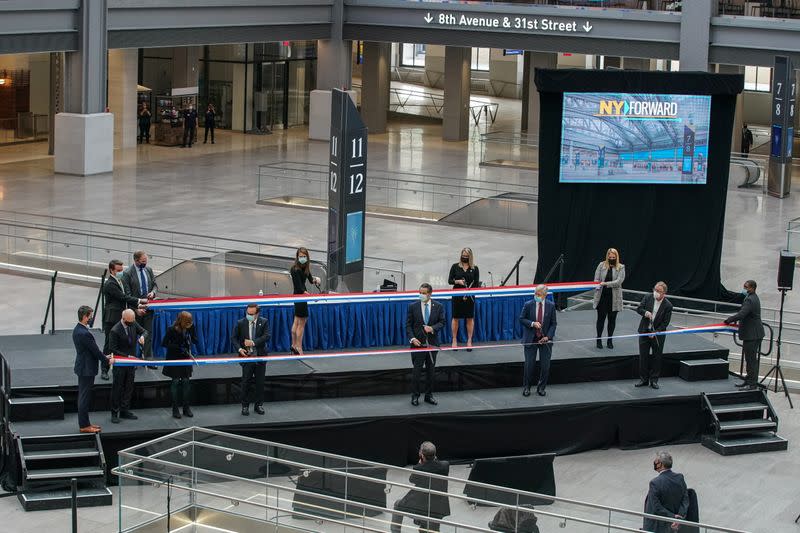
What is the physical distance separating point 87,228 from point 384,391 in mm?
13281

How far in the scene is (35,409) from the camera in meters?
16.5

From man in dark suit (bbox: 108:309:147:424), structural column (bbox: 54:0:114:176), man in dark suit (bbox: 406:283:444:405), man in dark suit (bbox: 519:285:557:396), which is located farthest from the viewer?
→ structural column (bbox: 54:0:114:176)

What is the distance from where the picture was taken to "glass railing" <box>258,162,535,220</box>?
112 feet

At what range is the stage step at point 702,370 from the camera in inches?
766

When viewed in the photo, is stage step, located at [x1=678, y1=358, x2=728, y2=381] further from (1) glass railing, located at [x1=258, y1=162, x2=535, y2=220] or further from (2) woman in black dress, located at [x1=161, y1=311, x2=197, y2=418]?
(1) glass railing, located at [x1=258, y1=162, x2=535, y2=220]

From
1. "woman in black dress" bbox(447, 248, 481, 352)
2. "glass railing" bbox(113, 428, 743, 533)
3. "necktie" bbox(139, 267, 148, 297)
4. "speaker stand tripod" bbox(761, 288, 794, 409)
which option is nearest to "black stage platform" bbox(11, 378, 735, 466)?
"speaker stand tripod" bbox(761, 288, 794, 409)

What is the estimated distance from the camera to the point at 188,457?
13914 millimetres

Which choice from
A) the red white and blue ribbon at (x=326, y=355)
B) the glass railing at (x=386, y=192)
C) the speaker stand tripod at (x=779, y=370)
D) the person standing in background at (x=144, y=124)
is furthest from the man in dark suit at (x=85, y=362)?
the person standing in background at (x=144, y=124)

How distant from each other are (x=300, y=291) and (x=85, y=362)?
148 inches

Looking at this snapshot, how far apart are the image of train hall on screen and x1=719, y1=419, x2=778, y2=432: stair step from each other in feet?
21.4

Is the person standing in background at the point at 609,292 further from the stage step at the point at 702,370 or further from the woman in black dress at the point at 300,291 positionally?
the woman in black dress at the point at 300,291

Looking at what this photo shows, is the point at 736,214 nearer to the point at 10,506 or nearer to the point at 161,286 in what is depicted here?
the point at 161,286

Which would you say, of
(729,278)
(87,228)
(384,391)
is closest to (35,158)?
(87,228)

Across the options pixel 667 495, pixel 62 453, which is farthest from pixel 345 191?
pixel 667 495
